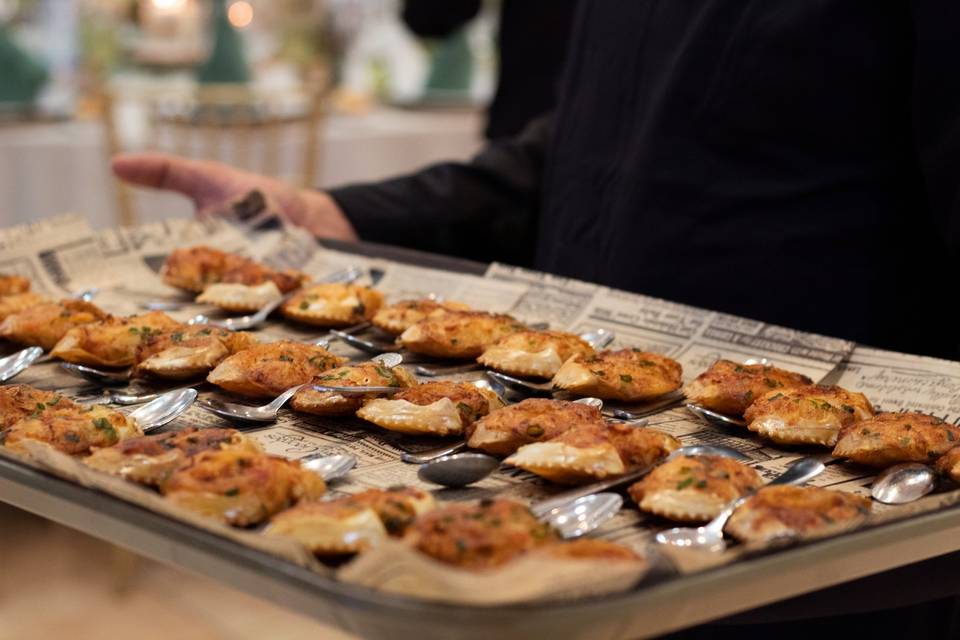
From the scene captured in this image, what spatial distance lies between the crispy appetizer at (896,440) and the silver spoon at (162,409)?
0.63 meters

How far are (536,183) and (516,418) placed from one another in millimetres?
1155

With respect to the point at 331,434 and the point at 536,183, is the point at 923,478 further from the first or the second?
the point at 536,183

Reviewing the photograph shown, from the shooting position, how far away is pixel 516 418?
3.80 ft

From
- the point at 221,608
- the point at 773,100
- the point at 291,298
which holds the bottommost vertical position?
the point at 221,608

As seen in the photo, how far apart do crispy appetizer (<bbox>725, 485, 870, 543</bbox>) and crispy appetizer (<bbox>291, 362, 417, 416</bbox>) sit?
1.47 feet

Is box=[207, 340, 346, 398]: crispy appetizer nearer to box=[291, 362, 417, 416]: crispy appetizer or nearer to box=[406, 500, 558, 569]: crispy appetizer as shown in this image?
box=[291, 362, 417, 416]: crispy appetizer

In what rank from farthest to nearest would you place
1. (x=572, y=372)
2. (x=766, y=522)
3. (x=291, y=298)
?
(x=291, y=298)
(x=572, y=372)
(x=766, y=522)

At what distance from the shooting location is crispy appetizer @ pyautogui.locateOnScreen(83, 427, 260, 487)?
1.01m

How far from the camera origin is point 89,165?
3.96 metres

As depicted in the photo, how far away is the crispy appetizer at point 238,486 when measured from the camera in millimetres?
941

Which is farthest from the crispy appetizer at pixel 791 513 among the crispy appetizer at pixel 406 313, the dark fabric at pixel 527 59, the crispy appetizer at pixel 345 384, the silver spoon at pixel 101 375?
the dark fabric at pixel 527 59

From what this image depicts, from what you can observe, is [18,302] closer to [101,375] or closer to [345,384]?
[101,375]

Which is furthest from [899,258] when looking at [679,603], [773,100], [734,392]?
[679,603]

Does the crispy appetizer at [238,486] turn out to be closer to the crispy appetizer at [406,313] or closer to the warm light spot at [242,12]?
the crispy appetizer at [406,313]
